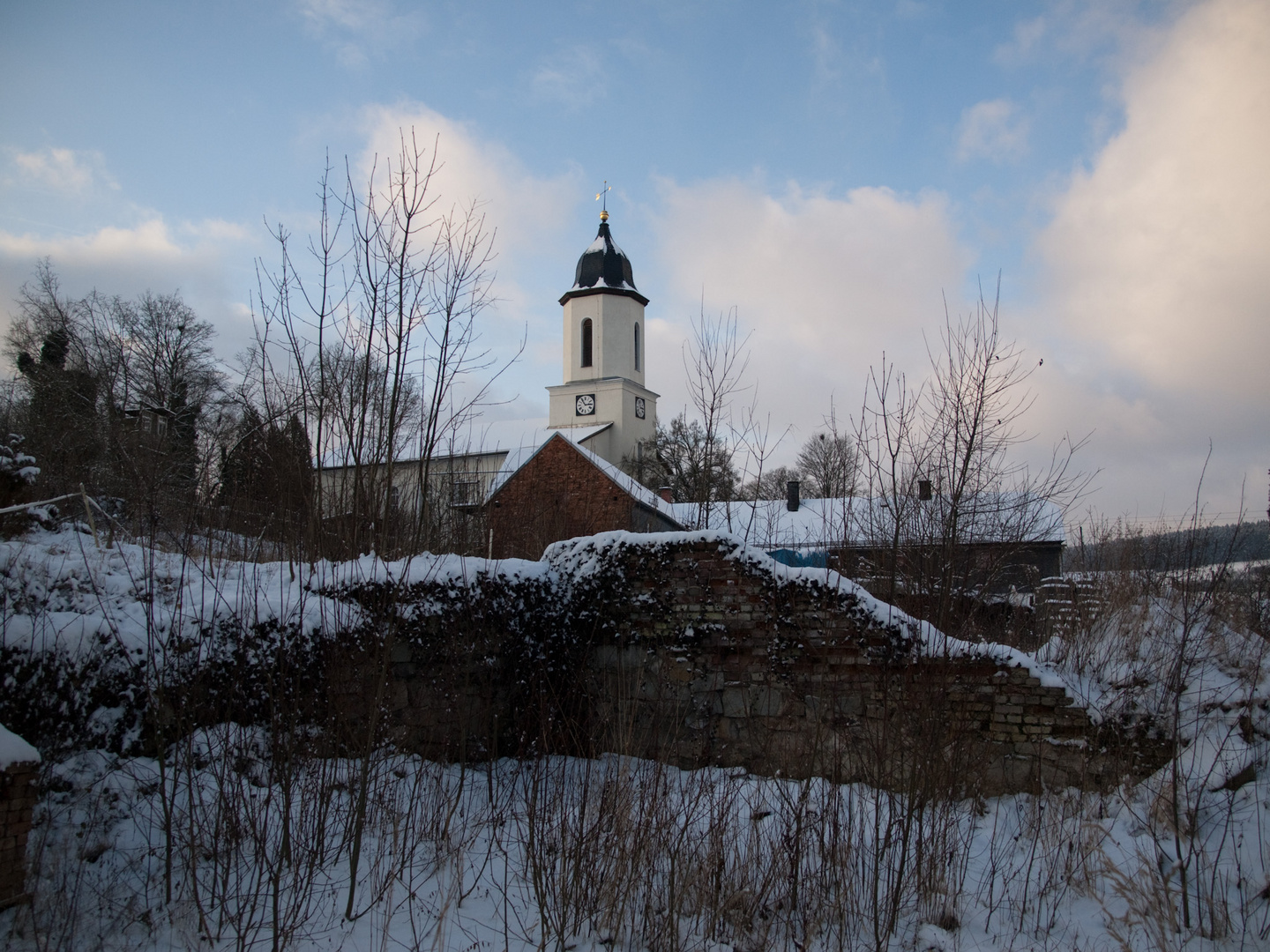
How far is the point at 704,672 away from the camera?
760cm

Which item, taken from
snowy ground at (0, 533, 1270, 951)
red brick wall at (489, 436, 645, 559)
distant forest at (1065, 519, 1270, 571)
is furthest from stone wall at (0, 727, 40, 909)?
red brick wall at (489, 436, 645, 559)

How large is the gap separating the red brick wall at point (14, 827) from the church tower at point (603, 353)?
41.5 m

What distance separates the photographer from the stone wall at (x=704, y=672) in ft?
21.0

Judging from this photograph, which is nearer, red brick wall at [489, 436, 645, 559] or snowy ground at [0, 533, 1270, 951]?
snowy ground at [0, 533, 1270, 951]

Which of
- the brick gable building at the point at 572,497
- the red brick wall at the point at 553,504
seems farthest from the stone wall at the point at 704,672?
the brick gable building at the point at 572,497

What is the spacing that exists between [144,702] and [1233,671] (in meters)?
A: 8.48

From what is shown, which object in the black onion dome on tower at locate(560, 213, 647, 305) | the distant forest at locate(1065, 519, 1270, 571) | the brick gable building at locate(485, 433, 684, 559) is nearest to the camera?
the distant forest at locate(1065, 519, 1270, 571)

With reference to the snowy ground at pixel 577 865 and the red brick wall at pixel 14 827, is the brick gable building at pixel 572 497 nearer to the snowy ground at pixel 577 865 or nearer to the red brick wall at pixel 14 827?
the snowy ground at pixel 577 865

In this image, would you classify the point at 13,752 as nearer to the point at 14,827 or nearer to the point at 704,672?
the point at 14,827

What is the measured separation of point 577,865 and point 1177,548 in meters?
7.84

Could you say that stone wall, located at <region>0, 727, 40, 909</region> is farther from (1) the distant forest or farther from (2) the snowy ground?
(1) the distant forest

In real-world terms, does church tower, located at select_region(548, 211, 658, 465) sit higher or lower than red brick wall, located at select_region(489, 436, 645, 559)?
higher

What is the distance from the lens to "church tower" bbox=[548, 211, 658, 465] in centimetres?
4622

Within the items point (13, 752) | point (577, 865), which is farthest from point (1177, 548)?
point (13, 752)
